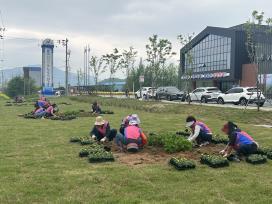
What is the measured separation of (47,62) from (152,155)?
74.1m

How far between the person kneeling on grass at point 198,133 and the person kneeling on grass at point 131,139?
1.30 meters

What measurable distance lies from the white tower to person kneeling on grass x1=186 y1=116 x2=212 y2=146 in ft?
231

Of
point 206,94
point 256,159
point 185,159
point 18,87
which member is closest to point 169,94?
point 206,94

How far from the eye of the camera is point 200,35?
73.2 m

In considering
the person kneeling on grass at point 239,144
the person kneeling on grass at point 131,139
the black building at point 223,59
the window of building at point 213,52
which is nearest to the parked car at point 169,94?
the black building at point 223,59

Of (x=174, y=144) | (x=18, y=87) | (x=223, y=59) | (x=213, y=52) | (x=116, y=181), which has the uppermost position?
(x=213, y=52)

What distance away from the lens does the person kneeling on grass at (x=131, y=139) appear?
1006 centimetres

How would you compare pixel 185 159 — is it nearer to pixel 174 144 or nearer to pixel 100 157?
pixel 174 144

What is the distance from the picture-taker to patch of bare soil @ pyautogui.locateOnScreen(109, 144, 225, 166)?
9000 mm

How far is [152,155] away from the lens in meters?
9.62

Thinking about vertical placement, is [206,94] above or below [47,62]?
below

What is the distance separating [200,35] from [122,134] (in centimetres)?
6483

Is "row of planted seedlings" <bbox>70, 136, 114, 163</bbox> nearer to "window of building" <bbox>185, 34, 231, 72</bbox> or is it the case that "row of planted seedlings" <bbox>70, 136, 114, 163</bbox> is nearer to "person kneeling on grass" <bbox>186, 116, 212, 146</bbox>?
"person kneeling on grass" <bbox>186, 116, 212, 146</bbox>

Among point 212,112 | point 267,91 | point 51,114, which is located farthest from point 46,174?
point 267,91
